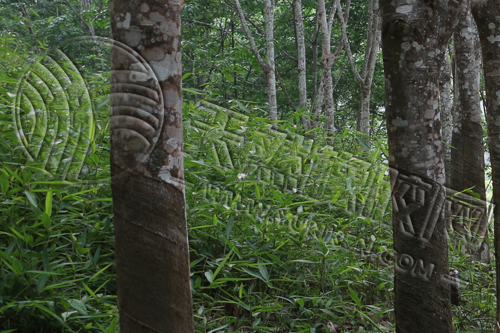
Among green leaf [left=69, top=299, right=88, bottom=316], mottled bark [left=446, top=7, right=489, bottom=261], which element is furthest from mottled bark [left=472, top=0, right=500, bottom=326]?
green leaf [left=69, top=299, right=88, bottom=316]

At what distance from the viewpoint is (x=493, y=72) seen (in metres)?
Answer: 2.55

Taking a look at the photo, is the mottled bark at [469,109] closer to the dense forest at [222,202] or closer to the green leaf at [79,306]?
the dense forest at [222,202]

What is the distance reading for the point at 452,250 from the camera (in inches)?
140

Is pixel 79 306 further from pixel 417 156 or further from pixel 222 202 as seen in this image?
pixel 417 156

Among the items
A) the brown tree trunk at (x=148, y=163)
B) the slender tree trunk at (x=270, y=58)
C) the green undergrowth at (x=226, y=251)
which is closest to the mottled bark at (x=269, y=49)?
the slender tree trunk at (x=270, y=58)

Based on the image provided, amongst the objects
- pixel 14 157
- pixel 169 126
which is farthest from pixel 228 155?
pixel 169 126

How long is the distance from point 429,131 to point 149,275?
1202mm

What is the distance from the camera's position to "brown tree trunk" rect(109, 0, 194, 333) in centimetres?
132

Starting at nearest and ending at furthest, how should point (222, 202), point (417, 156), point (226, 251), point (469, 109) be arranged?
point (417, 156)
point (226, 251)
point (222, 202)
point (469, 109)

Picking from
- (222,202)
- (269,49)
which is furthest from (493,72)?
(269,49)

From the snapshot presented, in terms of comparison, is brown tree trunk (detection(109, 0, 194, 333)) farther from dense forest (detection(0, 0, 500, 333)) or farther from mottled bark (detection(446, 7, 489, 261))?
mottled bark (detection(446, 7, 489, 261))

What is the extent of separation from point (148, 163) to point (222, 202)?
1.48 m

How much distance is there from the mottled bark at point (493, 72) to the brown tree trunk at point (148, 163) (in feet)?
6.27

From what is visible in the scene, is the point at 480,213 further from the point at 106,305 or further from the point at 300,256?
the point at 106,305
